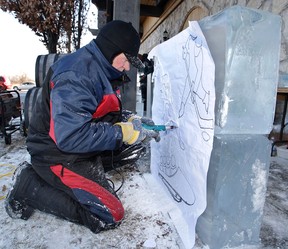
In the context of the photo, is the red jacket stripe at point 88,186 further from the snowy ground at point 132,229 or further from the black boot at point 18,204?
the black boot at point 18,204

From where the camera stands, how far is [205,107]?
41.7 inches

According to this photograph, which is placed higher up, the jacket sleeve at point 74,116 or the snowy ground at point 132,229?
the jacket sleeve at point 74,116

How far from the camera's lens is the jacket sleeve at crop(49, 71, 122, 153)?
1.13m

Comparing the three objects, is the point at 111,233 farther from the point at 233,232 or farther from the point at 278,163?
the point at 278,163

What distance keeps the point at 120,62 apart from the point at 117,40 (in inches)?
5.4

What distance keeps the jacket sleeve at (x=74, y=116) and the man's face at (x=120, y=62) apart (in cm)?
24

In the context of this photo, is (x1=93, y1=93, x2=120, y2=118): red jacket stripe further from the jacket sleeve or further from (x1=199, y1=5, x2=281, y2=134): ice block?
(x1=199, y1=5, x2=281, y2=134): ice block

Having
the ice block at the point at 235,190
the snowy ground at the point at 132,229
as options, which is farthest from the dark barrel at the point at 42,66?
the ice block at the point at 235,190

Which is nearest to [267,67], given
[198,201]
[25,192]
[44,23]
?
[198,201]

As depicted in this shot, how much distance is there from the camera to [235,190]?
43.5 inches

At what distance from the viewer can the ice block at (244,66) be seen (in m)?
0.93

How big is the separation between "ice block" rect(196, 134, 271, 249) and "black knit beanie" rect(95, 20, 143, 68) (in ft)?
2.29

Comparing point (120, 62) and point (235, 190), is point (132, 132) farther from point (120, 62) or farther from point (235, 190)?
point (235, 190)

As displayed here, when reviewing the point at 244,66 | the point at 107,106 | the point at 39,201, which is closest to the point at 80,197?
the point at 39,201
